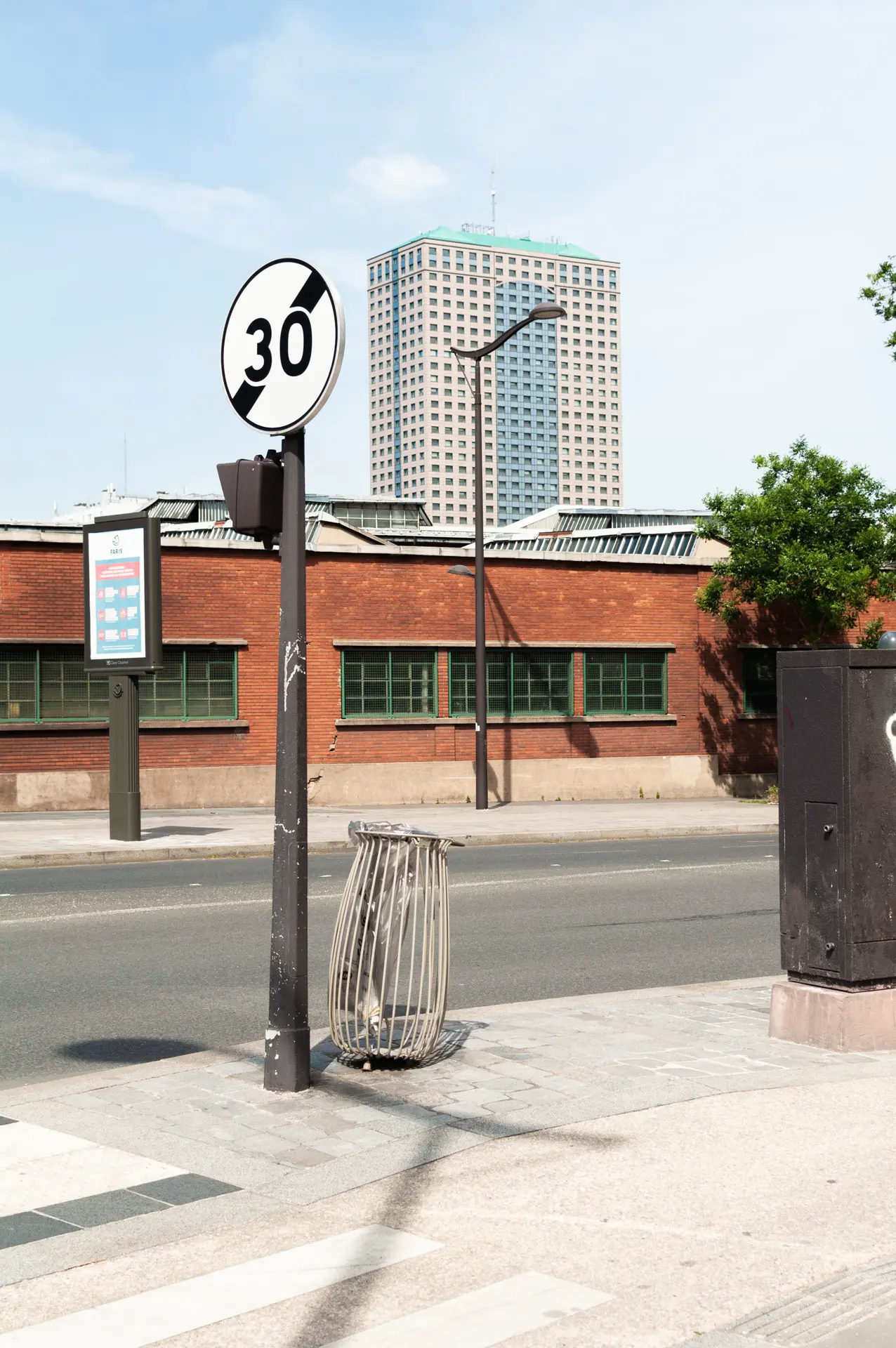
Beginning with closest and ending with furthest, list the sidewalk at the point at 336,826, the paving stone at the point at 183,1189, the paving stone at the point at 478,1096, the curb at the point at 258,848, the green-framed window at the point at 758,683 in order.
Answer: the paving stone at the point at 183,1189 → the paving stone at the point at 478,1096 → the curb at the point at 258,848 → the sidewalk at the point at 336,826 → the green-framed window at the point at 758,683

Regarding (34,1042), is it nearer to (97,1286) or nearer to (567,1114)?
(567,1114)

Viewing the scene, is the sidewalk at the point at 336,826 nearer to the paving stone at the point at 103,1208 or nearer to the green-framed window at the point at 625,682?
the green-framed window at the point at 625,682

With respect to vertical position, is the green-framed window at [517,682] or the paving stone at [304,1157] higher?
the green-framed window at [517,682]

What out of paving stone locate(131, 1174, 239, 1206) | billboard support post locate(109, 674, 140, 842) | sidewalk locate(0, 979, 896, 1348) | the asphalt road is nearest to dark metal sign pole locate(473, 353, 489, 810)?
billboard support post locate(109, 674, 140, 842)

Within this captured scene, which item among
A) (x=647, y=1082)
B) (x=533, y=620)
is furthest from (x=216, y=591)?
(x=647, y=1082)

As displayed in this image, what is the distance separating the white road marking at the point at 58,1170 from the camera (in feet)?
17.0

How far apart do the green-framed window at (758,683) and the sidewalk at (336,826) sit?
3630mm

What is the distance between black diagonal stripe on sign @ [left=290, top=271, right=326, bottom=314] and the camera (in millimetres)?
6672

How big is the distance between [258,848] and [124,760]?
2330 millimetres

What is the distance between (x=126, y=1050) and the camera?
7680 millimetres

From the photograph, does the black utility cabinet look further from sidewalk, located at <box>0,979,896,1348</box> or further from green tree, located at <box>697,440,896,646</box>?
green tree, located at <box>697,440,896,646</box>

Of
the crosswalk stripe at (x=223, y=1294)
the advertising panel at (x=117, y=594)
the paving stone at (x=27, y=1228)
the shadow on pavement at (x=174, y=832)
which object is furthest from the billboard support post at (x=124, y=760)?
the crosswalk stripe at (x=223, y=1294)

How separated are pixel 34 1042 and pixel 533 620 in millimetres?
23378

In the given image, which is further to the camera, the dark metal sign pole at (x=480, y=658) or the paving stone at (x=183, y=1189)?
the dark metal sign pole at (x=480, y=658)
